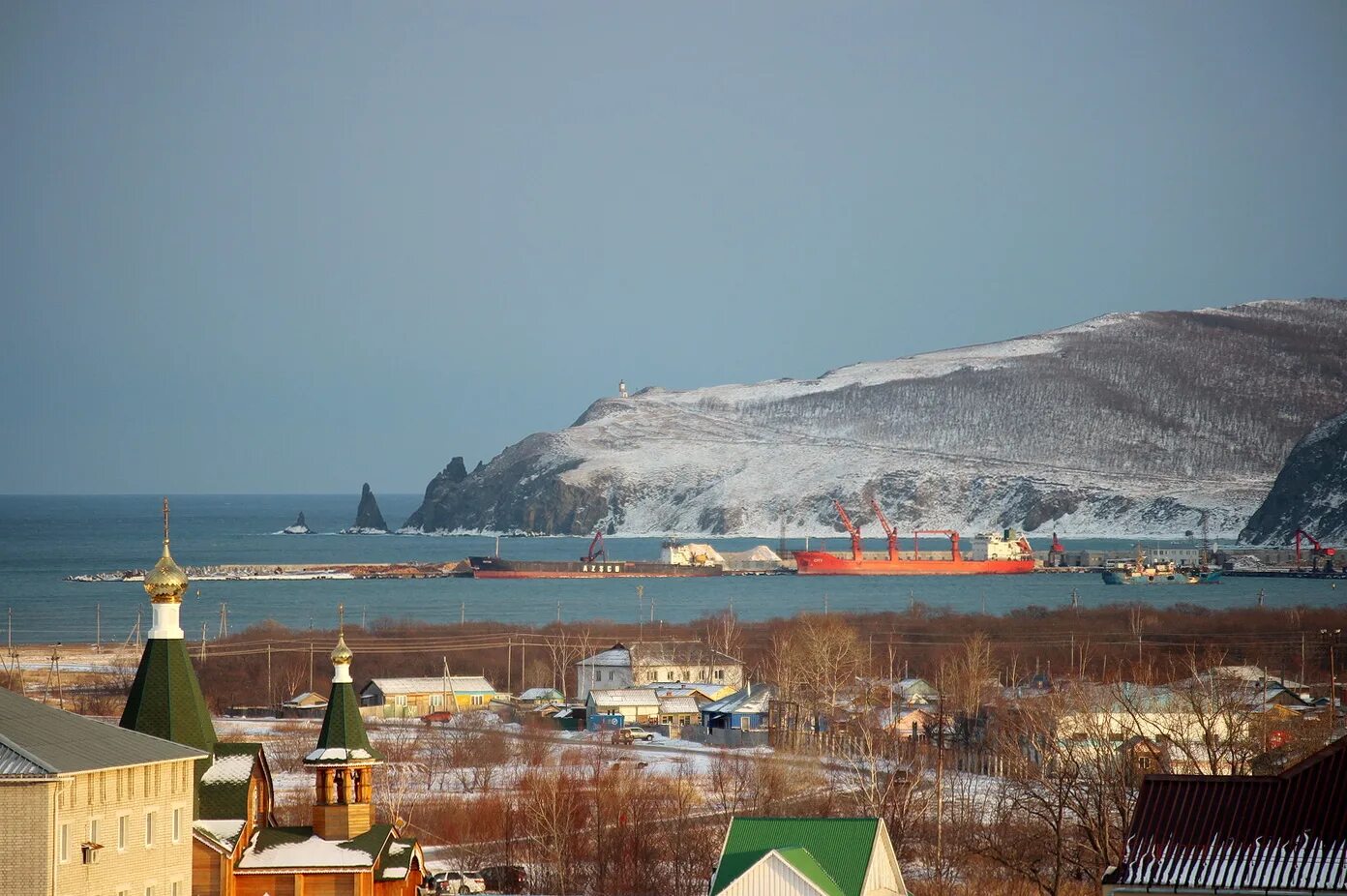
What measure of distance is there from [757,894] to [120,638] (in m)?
54.4

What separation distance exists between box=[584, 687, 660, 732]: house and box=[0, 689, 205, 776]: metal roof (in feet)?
91.5

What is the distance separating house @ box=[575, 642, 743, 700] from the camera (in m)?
55.2

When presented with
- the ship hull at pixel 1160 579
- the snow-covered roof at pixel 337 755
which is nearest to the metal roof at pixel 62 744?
the snow-covered roof at pixel 337 755

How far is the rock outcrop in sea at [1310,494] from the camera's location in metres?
170

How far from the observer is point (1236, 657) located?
5884 cm

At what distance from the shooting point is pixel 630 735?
148 ft

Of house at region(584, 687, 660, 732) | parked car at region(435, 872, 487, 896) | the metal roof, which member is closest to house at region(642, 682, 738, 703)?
house at region(584, 687, 660, 732)

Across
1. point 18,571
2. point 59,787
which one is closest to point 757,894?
point 59,787

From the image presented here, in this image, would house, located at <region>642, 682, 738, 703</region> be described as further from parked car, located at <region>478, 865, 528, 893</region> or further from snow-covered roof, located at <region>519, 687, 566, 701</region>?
parked car, located at <region>478, 865, 528, 893</region>

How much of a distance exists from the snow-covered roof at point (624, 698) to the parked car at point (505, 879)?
2144 centimetres

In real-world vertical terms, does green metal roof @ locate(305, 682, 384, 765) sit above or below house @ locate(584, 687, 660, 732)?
above

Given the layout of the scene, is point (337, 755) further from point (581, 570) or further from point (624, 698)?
point (581, 570)

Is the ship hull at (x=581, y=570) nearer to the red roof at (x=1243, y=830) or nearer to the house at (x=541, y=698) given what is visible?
the house at (x=541, y=698)

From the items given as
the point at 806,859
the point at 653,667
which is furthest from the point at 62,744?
the point at 653,667
